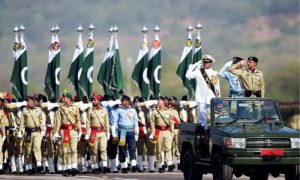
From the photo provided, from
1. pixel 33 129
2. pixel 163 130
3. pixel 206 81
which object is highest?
pixel 206 81

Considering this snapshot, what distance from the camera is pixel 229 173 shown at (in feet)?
65.3

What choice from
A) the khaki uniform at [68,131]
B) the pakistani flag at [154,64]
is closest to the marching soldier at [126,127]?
the khaki uniform at [68,131]

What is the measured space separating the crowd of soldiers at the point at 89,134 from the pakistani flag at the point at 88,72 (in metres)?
1.89

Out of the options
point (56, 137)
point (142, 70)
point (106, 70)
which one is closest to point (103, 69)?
point (106, 70)

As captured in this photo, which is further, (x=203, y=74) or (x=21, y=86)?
(x=21, y=86)

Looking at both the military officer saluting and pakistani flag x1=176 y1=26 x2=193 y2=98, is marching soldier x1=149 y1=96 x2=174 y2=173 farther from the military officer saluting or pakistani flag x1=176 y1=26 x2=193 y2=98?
the military officer saluting

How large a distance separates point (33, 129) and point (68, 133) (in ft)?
6.23

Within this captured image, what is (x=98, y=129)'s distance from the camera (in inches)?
1144

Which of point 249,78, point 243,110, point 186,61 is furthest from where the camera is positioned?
point 186,61

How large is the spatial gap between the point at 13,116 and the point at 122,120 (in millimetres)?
3435

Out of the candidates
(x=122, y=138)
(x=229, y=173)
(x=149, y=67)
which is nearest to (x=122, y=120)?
(x=122, y=138)

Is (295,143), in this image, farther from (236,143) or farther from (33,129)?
(33,129)

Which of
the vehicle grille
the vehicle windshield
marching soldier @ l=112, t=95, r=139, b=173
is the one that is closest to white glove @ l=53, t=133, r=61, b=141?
marching soldier @ l=112, t=95, r=139, b=173

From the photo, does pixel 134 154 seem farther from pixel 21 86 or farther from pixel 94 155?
pixel 21 86
